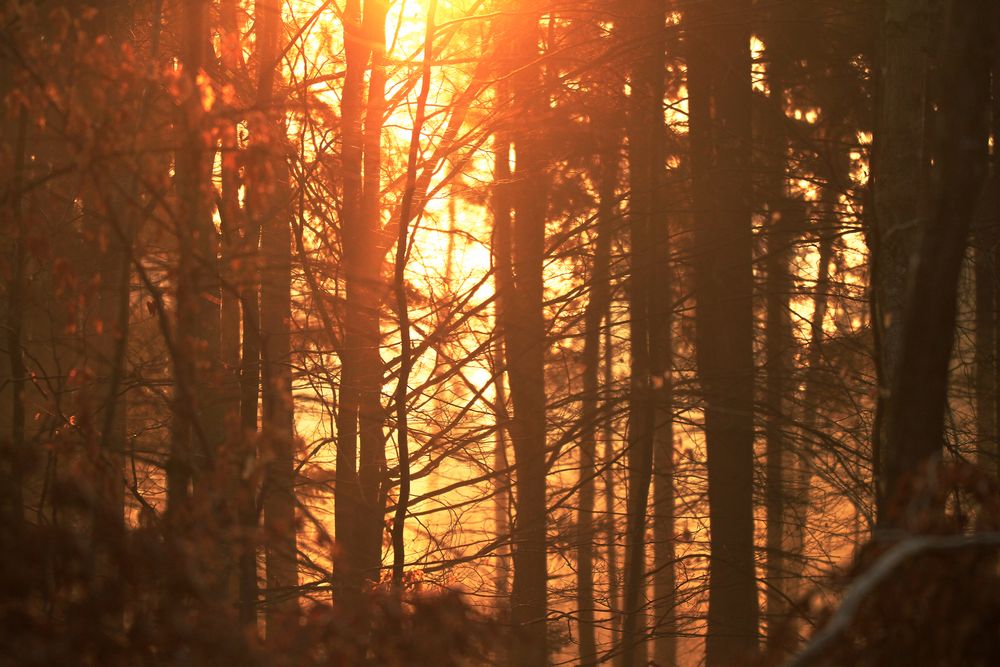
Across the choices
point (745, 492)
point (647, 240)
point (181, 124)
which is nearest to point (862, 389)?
point (745, 492)

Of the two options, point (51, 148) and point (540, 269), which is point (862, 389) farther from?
point (51, 148)

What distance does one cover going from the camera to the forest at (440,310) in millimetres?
4598

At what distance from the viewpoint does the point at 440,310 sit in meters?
10.1

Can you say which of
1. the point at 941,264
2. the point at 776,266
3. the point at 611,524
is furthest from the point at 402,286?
the point at 776,266

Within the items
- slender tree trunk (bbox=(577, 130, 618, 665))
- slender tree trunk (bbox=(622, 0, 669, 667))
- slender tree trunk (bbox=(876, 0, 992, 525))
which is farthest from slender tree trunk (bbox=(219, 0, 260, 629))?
slender tree trunk (bbox=(622, 0, 669, 667))

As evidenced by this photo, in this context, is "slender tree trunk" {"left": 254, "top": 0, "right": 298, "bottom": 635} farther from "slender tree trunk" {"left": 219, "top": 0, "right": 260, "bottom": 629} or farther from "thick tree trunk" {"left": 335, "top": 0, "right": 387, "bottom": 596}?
"thick tree trunk" {"left": 335, "top": 0, "right": 387, "bottom": 596}

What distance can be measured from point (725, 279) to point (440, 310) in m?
3.25

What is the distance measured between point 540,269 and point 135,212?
20.5 feet

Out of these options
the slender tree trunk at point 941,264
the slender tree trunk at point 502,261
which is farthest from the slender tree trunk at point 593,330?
the slender tree trunk at point 941,264

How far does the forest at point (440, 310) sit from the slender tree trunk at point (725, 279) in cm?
4

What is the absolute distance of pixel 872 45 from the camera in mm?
10297

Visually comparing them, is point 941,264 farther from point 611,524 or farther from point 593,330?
point 611,524

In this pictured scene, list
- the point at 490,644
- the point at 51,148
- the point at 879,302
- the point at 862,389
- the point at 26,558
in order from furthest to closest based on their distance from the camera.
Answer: the point at 51,148 < the point at 862,389 < the point at 879,302 < the point at 490,644 < the point at 26,558

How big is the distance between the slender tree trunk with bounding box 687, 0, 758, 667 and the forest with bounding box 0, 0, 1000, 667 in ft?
0.14
